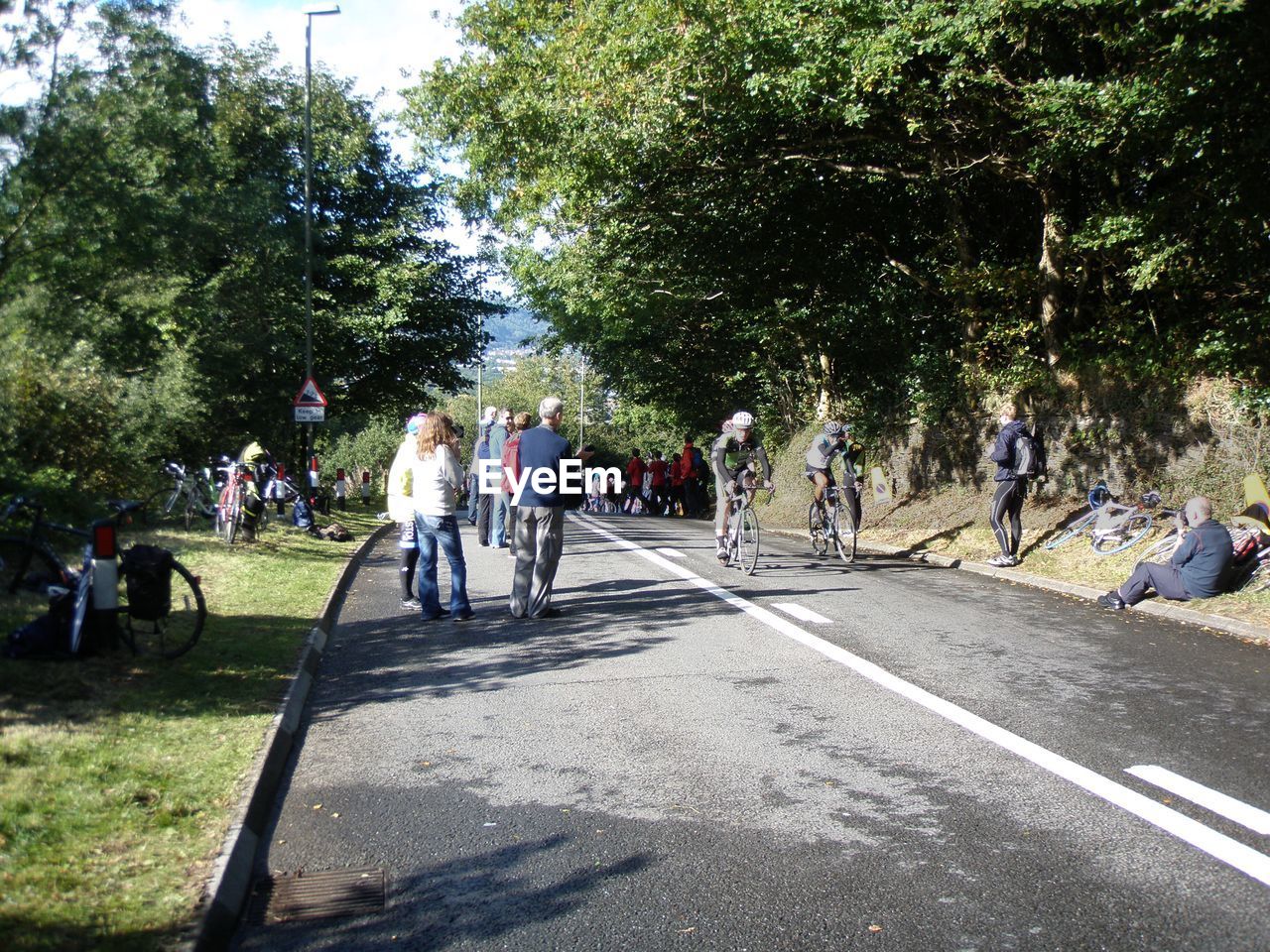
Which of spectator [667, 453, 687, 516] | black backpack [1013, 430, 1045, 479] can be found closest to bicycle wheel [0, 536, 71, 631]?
black backpack [1013, 430, 1045, 479]

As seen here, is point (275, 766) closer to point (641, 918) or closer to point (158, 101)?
point (641, 918)

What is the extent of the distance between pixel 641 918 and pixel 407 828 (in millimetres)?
Answer: 1305

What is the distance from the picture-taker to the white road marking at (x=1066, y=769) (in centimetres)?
399

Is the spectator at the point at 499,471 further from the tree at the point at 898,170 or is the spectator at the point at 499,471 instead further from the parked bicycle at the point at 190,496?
the tree at the point at 898,170

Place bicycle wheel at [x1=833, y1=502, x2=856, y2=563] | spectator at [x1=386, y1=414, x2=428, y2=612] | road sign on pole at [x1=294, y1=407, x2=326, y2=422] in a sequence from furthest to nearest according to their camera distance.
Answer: road sign on pole at [x1=294, y1=407, x2=326, y2=422] → bicycle wheel at [x1=833, y1=502, x2=856, y2=563] → spectator at [x1=386, y1=414, x2=428, y2=612]

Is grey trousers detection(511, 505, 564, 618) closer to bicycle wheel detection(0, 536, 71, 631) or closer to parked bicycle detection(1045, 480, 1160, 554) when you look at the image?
bicycle wheel detection(0, 536, 71, 631)

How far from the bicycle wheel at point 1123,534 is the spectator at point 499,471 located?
728 centimetres

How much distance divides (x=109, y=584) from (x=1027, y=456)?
10322 millimetres

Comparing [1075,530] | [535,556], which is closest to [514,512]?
[535,556]

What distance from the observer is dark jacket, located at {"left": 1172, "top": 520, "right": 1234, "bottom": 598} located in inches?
377

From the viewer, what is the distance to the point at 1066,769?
507 cm

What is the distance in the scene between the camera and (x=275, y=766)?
517cm

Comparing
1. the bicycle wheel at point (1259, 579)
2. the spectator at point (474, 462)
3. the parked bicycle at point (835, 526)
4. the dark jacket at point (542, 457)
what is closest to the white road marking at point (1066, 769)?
the dark jacket at point (542, 457)

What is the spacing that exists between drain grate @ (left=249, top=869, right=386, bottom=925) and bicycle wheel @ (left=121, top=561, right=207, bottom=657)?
325 centimetres
